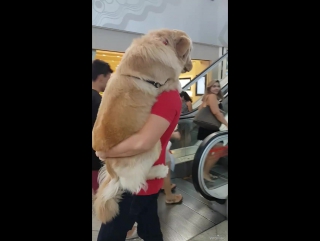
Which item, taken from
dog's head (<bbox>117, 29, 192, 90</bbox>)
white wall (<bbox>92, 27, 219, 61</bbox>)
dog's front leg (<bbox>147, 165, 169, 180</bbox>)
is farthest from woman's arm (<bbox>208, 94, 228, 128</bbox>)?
dog's front leg (<bbox>147, 165, 169, 180</bbox>)

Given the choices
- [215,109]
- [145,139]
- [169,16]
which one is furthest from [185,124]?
[169,16]

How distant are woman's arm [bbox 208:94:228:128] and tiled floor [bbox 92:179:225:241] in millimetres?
398

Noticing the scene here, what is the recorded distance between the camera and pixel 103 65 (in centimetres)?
113

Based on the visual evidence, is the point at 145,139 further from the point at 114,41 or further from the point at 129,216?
the point at 114,41

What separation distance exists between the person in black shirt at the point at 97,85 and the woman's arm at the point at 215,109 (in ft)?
1.78

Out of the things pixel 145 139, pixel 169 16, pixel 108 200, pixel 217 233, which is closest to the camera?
pixel 145 139

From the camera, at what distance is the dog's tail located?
3.38ft

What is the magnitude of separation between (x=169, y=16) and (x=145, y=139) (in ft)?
1.99

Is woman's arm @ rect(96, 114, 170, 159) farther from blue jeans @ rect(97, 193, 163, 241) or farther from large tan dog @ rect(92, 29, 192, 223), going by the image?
blue jeans @ rect(97, 193, 163, 241)

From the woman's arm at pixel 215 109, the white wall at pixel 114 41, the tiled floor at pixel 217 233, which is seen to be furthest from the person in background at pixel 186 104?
the tiled floor at pixel 217 233

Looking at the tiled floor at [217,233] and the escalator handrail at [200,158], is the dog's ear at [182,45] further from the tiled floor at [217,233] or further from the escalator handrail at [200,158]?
the tiled floor at [217,233]

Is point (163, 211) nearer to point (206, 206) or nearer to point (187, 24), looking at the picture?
point (206, 206)

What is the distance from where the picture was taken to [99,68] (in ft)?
3.69
